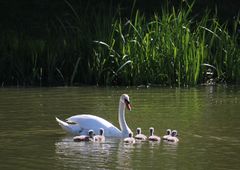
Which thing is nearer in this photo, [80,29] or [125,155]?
[125,155]

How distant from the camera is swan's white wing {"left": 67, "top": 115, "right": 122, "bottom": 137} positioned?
46.5 ft

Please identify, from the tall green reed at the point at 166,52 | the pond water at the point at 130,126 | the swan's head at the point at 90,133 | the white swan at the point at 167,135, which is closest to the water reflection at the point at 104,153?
the pond water at the point at 130,126

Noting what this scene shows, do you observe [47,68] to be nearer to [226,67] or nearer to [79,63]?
[79,63]

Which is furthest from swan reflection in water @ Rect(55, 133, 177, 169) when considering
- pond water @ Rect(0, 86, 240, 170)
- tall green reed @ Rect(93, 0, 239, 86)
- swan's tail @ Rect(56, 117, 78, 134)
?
tall green reed @ Rect(93, 0, 239, 86)

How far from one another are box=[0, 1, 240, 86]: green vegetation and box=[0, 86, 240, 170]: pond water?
31.0 inches

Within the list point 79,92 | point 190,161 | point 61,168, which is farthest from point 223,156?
point 79,92

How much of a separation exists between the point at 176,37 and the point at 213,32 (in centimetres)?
129

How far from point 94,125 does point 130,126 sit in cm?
104

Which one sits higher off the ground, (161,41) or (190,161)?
(161,41)

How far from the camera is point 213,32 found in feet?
71.5

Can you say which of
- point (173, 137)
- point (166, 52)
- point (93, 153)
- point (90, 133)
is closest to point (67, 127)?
point (90, 133)

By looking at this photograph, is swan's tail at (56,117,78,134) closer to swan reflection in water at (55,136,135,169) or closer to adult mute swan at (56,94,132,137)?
adult mute swan at (56,94,132,137)

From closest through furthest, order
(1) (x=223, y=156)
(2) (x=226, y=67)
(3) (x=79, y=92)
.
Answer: (1) (x=223, y=156) → (3) (x=79, y=92) → (2) (x=226, y=67)

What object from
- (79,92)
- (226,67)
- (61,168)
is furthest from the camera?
(226,67)
